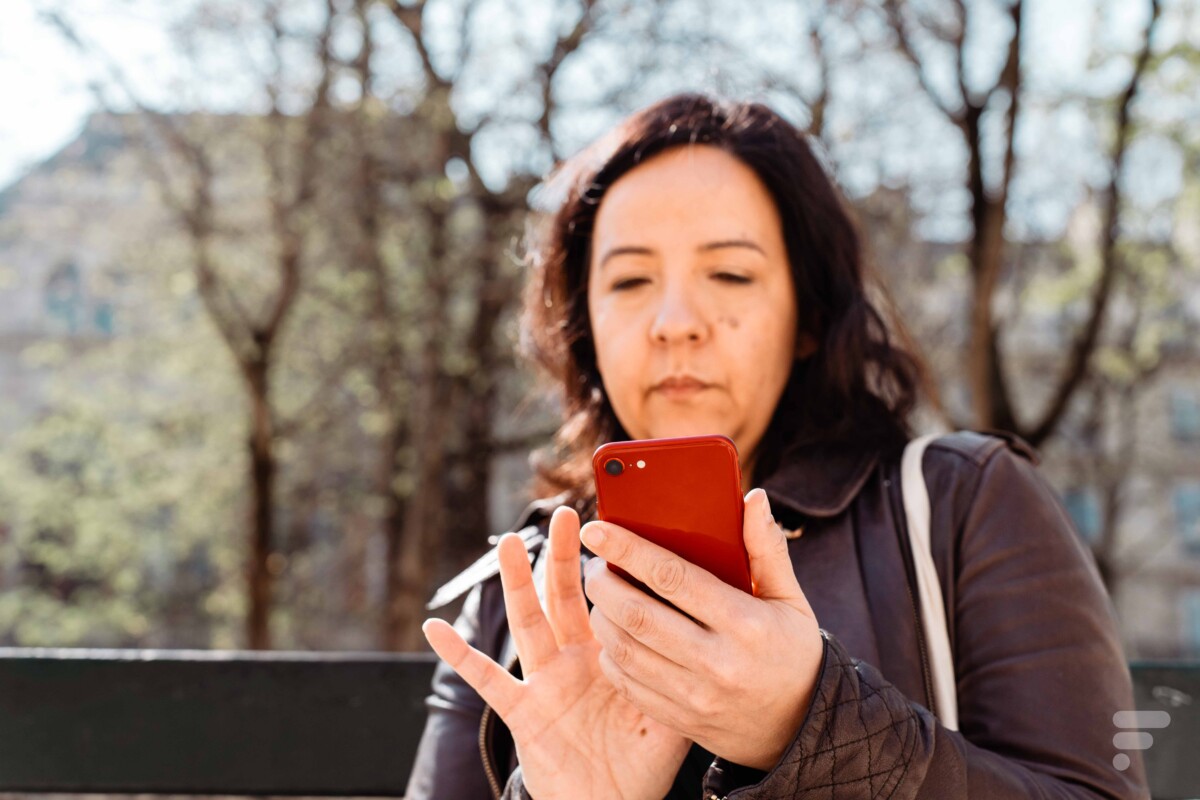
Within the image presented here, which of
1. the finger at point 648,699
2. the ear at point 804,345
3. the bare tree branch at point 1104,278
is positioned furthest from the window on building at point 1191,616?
the finger at point 648,699

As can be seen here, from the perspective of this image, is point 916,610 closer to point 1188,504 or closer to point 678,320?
point 678,320

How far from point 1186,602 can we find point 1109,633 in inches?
1351

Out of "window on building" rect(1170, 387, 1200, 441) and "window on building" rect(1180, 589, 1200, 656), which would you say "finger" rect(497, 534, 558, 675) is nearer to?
"window on building" rect(1170, 387, 1200, 441)

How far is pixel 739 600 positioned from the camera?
1157 millimetres

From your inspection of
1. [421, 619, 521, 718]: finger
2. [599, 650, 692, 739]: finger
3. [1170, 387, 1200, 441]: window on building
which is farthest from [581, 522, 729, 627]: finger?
[1170, 387, 1200, 441]: window on building

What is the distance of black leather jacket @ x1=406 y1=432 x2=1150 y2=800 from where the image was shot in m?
1.23

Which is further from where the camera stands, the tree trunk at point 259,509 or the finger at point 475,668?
the tree trunk at point 259,509

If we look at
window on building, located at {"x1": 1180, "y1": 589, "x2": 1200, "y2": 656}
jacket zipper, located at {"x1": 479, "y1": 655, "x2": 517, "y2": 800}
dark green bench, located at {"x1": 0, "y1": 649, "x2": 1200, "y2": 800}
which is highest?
jacket zipper, located at {"x1": 479, "y1": 655, "x2": 517, "y2": 800}

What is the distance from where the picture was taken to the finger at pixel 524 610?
1.41 m

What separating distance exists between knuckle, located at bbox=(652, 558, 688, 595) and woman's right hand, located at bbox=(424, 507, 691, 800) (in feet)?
0.88

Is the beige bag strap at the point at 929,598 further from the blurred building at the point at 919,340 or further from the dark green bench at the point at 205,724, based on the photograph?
the blurred building at the point at 919,340

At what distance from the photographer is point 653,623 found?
116 cm

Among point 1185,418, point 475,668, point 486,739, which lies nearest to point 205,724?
point 486,739

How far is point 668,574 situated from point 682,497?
5.2 inches
